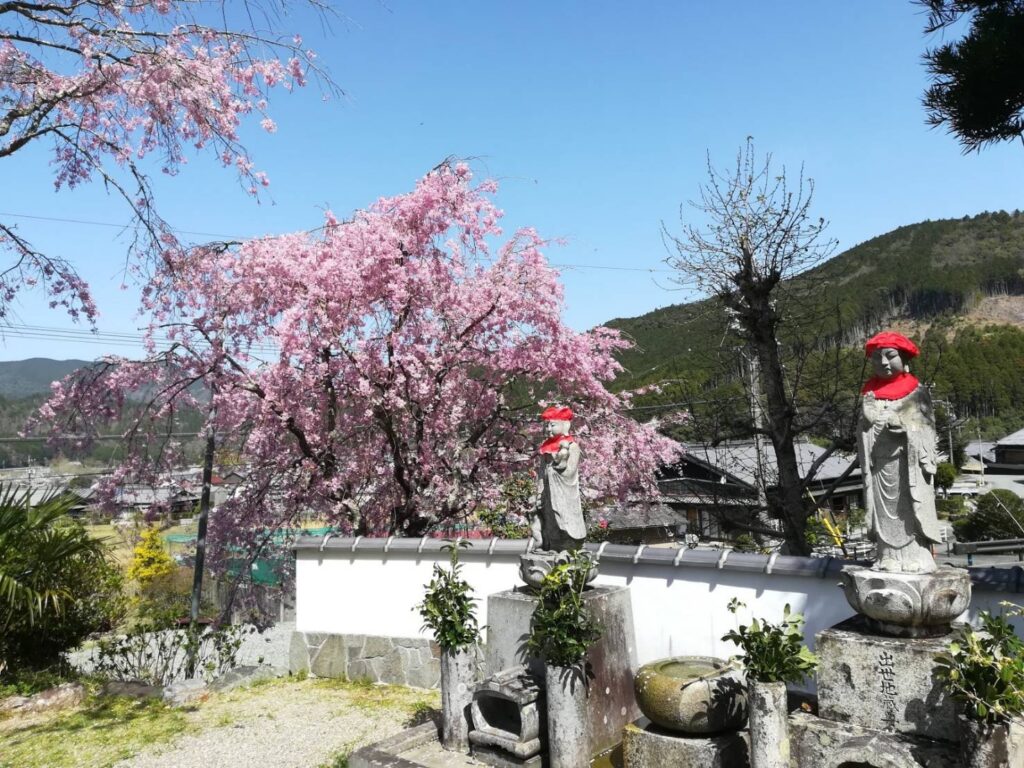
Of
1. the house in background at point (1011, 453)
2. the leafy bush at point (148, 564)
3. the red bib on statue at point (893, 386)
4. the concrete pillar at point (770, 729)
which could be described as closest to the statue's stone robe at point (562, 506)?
the concrete pillar at point (770, 729)

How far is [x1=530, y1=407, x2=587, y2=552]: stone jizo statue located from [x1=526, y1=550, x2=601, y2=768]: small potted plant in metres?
0.83

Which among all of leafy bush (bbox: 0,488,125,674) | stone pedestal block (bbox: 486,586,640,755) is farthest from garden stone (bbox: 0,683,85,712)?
stone pedestal block (bbox: 486,586,640,755)

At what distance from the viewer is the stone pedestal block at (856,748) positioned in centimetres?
370

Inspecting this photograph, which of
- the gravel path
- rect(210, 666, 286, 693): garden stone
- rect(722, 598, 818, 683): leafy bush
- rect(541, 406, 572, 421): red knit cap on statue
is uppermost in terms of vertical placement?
rect(541, 406, 572, 421): red knit cap on statue

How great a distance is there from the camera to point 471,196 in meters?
10.4

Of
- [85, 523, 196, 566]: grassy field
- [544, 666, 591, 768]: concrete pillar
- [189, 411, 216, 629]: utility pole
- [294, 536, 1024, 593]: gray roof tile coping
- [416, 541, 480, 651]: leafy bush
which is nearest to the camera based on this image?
[294, 536, 1024, 593]: gray roof tile coping

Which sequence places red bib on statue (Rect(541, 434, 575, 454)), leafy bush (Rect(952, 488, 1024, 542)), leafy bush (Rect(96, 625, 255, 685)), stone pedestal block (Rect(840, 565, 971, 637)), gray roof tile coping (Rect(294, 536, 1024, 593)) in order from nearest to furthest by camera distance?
stone pedestal block (Rect(840, 565, 971, 637))
gray roof tile coping (Rect(294, 536, 1024, 593))
red bib on statue (Rect(541, 434, 575, 454))
leafy bush (Rect(96, 625, 255, 685))
leafy bush (Rect(952, 488, 1024, 542))

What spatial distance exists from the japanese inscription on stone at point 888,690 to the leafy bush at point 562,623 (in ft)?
6.37

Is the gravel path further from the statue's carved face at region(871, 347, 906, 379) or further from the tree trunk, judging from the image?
the statue's carved face at region(871, 347, 906, 379)

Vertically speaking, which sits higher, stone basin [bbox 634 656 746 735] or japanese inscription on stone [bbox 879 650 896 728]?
japanese inscription on stone [bbox 879 650 896 728]

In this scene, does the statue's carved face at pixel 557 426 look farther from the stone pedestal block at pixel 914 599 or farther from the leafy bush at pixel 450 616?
the stone pedestal block at pixel 914 599

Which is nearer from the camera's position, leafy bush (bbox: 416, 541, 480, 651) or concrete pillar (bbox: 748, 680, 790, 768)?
concrete pillar (bbox: 748, 680, 790, 768)

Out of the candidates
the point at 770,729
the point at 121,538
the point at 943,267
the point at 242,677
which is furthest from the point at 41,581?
the point at 943,267

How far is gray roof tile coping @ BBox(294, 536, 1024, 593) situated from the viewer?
14.5ft
